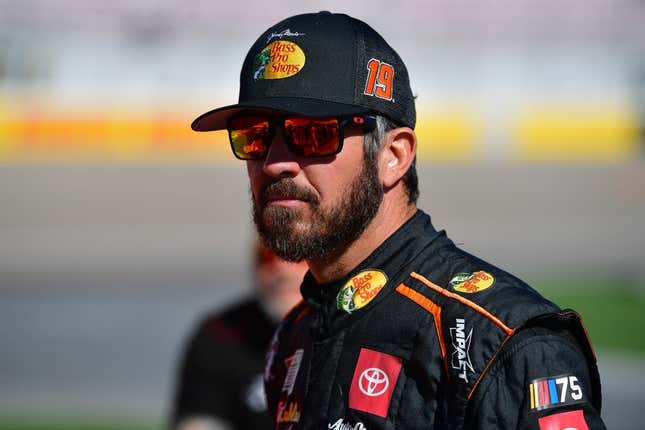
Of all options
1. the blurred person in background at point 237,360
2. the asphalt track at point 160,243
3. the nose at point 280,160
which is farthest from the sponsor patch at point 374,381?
the asphalt track at point 160,243

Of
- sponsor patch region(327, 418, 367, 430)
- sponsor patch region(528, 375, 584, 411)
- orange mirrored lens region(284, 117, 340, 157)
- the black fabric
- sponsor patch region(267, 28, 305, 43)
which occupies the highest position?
sponsor patch region(267, 28, 305, 43)

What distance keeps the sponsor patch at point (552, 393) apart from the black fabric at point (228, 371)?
2708 millimetres

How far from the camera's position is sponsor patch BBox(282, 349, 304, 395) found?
2791 millimetres

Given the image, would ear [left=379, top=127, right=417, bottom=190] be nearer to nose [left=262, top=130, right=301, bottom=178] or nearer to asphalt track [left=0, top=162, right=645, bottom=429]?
nose [left=262, top=130, right=301, bottom=178]

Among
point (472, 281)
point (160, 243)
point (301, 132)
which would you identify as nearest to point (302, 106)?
point (301, 132)

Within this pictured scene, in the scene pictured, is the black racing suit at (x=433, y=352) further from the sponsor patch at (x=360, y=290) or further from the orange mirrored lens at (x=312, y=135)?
the orange mirrored lens at (x=312, y=135)

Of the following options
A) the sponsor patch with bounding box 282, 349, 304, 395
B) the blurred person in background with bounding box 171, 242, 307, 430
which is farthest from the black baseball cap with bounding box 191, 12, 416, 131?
the blurred person in background with bounding box 171, 242, 307, 430

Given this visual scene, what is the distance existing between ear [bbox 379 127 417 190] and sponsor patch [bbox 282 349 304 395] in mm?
529

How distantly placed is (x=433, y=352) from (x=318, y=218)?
1.57ft

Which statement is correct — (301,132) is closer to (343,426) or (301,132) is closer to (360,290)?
(360,290)

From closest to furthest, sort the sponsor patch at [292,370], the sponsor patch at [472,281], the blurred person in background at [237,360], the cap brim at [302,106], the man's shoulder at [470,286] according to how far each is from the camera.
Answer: the man's shoulder at [470,286]
the sponsor patch at [472,281]
the cap brim at [302,106]
the sponsor patch at [292,370]
the blurred person in background at [237,360]

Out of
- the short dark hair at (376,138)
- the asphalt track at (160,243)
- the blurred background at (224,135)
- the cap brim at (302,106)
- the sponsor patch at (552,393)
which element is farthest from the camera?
the blurred background at (224,135)

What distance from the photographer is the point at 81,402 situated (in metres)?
10.1

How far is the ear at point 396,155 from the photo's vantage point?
2.66 meters
